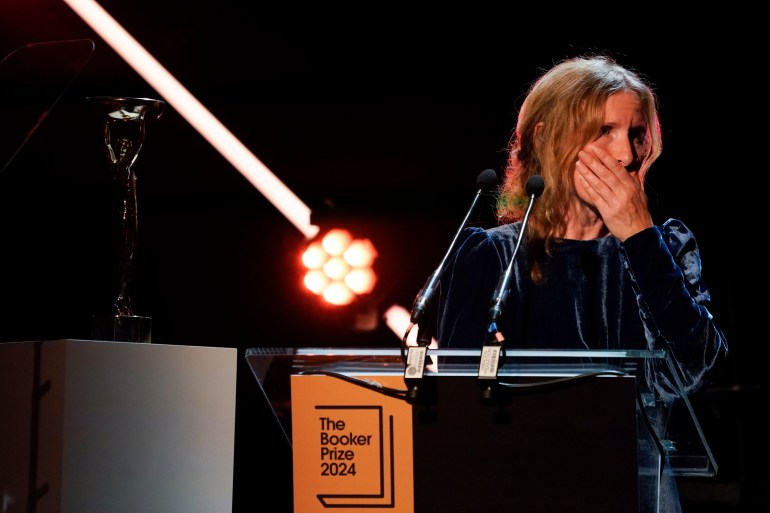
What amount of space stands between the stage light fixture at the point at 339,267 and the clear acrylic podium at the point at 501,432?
3.18 metres

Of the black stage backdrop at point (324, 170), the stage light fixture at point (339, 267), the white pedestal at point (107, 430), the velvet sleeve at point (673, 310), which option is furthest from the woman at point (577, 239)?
the stage light fixture at point (339, 267)

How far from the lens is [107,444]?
5.40 ft

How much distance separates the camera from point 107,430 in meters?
1.65

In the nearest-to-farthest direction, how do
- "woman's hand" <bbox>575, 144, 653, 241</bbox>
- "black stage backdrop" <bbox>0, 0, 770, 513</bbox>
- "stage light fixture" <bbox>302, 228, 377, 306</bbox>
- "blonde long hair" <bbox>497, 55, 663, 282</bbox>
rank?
"woman's hand" <bbox>575, 144, 653, 241</bbox> → "blonde long hair" <bbox>497, 55, 663, 282</bbox> → "black stage backdrop" <bbox>0, 0, 770, 513</bbox> → "stage light fixture" <bbox>302, 228, 377, 306</bbox>

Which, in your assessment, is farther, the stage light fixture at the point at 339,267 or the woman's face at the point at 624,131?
the stage light fixture at the point at 339,267

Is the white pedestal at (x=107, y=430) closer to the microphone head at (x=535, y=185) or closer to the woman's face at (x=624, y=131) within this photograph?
the microphone head at (x=535, y=185)

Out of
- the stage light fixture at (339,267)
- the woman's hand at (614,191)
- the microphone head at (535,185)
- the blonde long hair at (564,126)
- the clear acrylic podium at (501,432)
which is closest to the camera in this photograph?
the clear acrylic podium at (501,432)

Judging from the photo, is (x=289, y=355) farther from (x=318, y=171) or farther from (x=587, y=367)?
→ (x=318, y=171)

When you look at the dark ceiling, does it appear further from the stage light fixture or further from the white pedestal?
the white pedestal

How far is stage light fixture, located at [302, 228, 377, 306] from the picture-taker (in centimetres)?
450

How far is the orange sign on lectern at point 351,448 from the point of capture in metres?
1.26

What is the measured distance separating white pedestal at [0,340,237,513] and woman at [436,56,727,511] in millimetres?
530

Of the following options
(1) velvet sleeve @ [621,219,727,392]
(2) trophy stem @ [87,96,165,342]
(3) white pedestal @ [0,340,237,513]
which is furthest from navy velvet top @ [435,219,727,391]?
(2) trophy stem @ [87,96,165,342]

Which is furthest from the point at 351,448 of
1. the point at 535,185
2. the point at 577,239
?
the point at 577,239
